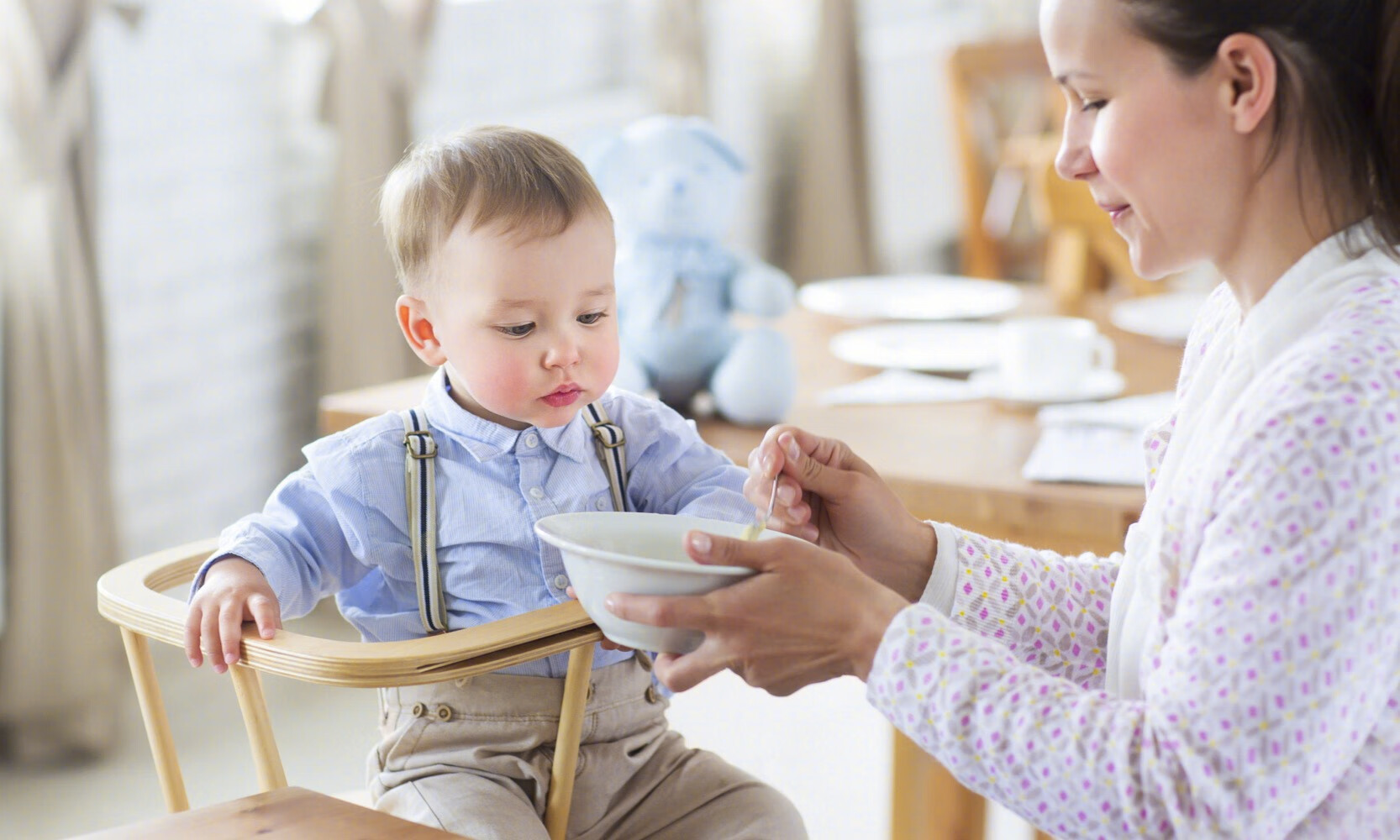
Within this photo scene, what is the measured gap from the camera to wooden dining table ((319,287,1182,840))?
4.94 feet

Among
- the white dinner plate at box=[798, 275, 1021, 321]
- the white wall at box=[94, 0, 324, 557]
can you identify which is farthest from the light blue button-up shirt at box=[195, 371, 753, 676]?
the white wall at box=[94, 0, 324, 557]

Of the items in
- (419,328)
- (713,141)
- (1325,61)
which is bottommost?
(419,328)

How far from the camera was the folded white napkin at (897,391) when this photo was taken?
1911mm

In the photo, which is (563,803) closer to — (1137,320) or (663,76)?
(1137,320)

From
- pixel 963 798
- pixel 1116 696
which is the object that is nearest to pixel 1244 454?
pixel 1116 696

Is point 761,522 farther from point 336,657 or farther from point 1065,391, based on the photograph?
point 1065,391

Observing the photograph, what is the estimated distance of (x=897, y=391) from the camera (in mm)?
1933

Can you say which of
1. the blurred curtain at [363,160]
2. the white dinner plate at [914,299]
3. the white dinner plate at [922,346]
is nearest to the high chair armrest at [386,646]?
the white dinner plate at [922,346]

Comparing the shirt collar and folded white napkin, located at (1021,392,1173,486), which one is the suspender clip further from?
folded white napkin, located at (1021,392,1173,486)

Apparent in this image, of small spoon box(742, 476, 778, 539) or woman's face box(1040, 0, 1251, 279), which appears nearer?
woman's face box(1040, 0, 1251, 279)

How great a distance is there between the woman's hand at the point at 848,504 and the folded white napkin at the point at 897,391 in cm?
62

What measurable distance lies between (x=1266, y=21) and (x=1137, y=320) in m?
1.37

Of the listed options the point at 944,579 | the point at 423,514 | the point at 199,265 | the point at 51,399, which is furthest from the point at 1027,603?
the point at 199,265

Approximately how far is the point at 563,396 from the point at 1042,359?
31.3 inches
